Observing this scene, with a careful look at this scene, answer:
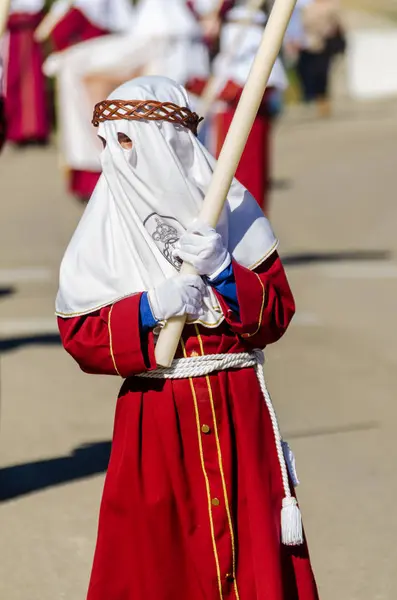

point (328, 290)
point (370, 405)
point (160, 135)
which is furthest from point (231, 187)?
point (328, 290)

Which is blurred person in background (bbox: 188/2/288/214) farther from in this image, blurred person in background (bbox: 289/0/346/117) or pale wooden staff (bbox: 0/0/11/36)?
blurred person in background (bbox: 289/0/346/117)

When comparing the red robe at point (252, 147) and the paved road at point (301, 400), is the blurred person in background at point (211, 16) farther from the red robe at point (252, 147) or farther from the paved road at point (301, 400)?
the paved road at point (301, 400)

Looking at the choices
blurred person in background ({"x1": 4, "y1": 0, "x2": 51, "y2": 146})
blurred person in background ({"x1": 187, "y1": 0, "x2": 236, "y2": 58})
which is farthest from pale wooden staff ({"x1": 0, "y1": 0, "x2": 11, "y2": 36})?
blurred person in background ({"x1": 4, "y1": 0, "x2": 51, "y2": 146})

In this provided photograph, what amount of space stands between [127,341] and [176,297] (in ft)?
0.61

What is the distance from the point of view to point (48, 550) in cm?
571

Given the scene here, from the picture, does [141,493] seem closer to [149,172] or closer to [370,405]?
[149,172]

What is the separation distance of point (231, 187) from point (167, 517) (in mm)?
909

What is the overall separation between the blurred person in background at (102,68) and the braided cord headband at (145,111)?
363 inches

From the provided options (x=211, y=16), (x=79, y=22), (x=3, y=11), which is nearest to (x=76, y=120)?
(x=211, y=16)

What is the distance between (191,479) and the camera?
13.2 ft

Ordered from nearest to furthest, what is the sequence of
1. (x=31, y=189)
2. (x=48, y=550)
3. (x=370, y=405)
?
(x=48, y=550) < (x=370, y=405) < (x=31, y=189)

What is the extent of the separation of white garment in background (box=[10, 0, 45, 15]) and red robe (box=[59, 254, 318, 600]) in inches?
595

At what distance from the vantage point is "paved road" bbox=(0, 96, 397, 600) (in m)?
5.66

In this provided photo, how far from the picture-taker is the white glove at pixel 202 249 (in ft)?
12.6
